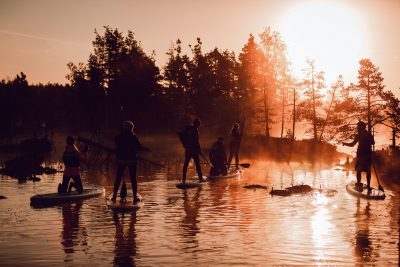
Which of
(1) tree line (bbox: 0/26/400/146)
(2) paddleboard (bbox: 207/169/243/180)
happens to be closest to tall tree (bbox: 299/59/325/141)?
→ (1) tree line (bbox: 0/26/400/146)

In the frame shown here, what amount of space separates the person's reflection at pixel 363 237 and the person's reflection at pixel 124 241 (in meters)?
4.40

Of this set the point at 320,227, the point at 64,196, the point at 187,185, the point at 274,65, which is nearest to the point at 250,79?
the point at 274,65

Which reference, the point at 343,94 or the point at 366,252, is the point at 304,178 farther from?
the point at 343,94

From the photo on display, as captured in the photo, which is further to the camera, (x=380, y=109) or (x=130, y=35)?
(x=130, y=35)

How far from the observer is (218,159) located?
27.2 meters

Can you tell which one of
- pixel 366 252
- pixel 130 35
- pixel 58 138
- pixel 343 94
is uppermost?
pixel 130 35

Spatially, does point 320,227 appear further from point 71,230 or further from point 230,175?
point 230,175

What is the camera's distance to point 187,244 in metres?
11.8

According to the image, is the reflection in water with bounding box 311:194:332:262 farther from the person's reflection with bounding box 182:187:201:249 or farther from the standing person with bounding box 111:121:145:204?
the standing person with bounding box 111:121:145:204

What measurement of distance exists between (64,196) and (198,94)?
5987 cm

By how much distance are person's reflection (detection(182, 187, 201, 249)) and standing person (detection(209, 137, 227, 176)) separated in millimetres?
5109

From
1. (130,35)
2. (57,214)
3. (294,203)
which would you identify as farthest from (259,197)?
(130,35)

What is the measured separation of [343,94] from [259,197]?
174 feet

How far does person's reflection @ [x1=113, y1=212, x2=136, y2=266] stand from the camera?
10.4 meters
